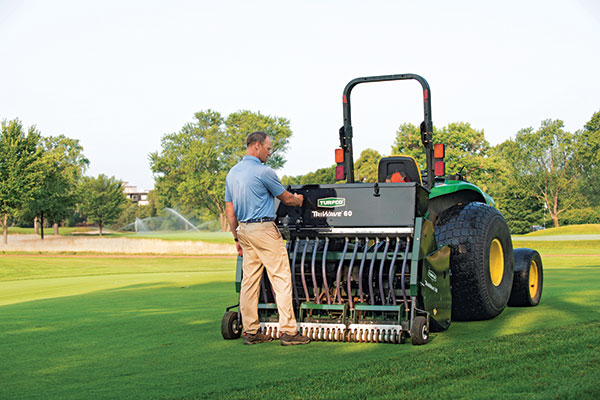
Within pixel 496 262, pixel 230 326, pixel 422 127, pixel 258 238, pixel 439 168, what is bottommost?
pixel 230 326

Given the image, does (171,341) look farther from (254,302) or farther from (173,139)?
(173,139)

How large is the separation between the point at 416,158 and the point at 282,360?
2342 inches

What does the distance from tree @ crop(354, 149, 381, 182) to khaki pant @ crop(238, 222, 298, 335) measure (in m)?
62.4

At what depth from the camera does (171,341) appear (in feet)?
19.6

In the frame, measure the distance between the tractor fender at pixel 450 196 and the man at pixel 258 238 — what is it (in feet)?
5.44

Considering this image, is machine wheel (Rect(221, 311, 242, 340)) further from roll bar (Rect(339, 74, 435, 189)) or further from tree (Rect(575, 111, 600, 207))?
tree (Rect(575, 111, 600, 207))

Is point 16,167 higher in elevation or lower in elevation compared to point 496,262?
higher

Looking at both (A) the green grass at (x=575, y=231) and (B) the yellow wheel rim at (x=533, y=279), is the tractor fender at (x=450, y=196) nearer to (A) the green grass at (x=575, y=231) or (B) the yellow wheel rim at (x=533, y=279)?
(B) the yellow wheel rim at (x=533, y=279)

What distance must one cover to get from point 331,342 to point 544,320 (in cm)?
242

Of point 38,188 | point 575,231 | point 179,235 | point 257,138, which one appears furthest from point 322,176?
point 257,138

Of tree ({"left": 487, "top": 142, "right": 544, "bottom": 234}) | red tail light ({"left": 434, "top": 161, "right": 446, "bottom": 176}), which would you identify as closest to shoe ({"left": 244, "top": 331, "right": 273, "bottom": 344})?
red tail light ({"left": 434, "top": 161, "right": 446, "bottom": 176})

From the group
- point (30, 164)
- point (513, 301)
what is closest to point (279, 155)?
point (30, 164)

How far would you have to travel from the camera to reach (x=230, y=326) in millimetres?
6051

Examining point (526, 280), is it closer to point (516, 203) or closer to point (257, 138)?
point (257, 138)
